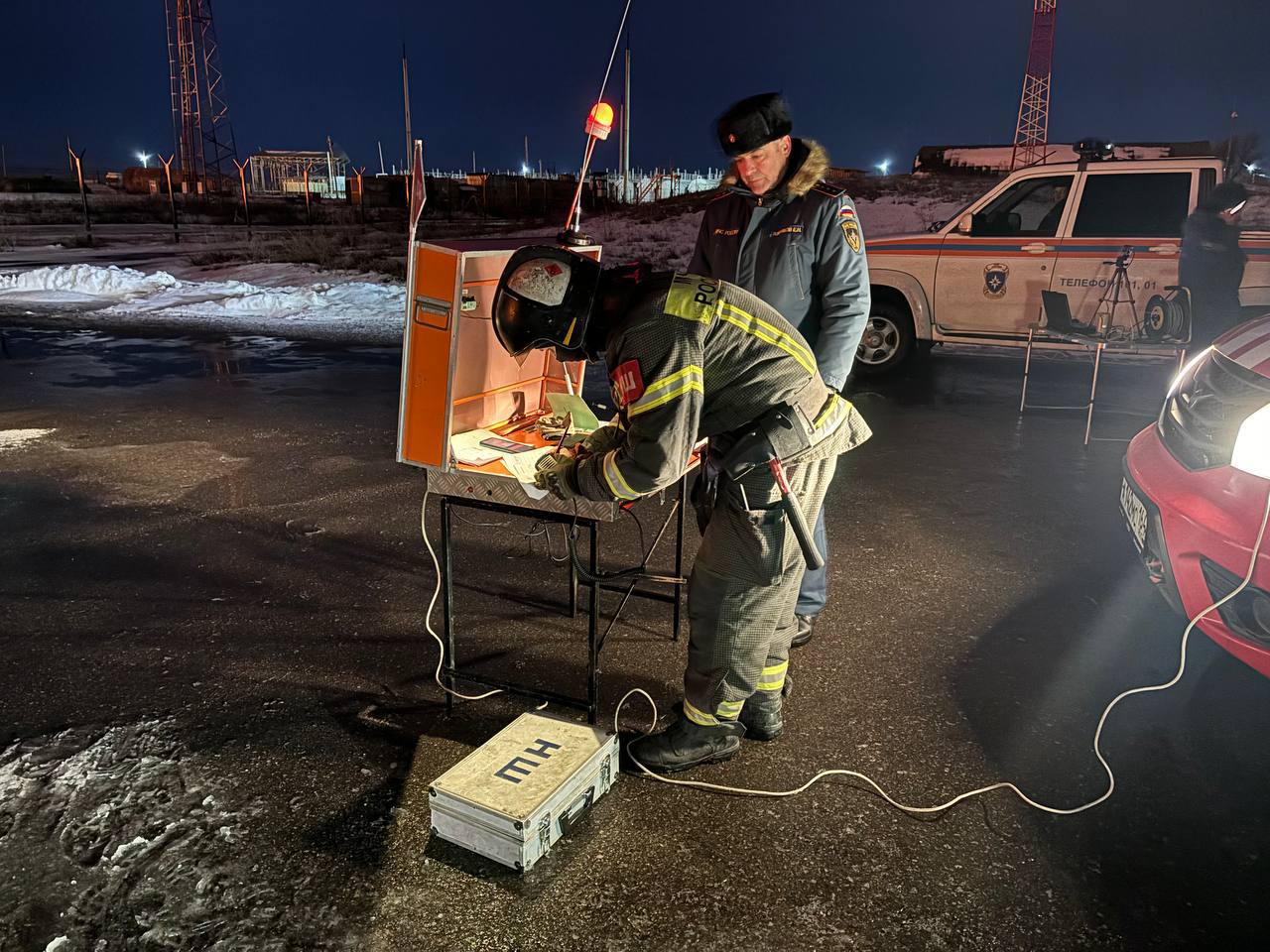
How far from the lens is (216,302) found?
49.2 feet

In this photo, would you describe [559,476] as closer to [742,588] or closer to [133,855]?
[742,588]

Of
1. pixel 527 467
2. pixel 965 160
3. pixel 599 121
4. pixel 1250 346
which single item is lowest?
pixel 527 467

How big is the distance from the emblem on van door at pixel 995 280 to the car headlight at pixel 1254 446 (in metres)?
6.53

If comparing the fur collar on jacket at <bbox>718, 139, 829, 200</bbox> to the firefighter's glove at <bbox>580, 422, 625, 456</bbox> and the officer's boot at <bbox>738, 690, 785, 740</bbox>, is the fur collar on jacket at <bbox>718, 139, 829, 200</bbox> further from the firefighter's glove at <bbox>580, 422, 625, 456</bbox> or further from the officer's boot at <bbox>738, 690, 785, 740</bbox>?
the officer's boot at <bbox>738, 690, 785, 740</bbox>

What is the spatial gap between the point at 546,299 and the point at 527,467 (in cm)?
86

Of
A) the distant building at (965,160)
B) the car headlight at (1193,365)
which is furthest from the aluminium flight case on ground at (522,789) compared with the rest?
the distant building at (965,160)

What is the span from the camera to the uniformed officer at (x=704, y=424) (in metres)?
2.51

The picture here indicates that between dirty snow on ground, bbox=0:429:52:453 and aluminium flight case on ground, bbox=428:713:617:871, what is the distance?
5.84 meters

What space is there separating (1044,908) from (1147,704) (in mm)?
1398

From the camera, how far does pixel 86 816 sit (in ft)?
9.18

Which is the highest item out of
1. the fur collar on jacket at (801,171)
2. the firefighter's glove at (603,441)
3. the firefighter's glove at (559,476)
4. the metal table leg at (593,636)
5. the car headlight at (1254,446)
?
the fur collar on jacket at (801,171)

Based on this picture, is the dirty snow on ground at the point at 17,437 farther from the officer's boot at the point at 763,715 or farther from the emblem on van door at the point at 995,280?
the emblem on van door at the point at 995,280

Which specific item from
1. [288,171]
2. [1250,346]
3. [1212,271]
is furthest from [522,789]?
[288,171]

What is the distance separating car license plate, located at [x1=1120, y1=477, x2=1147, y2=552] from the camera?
3.46 m
